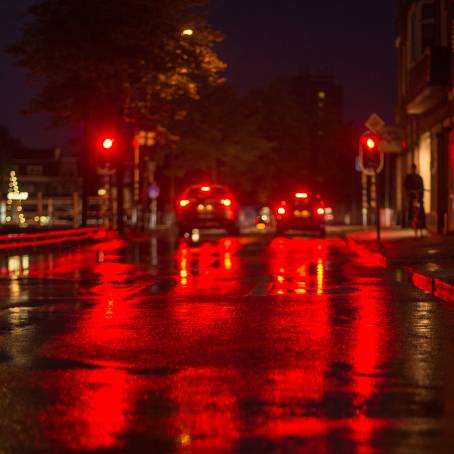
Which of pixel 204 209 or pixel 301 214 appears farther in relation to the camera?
pixel 301 214

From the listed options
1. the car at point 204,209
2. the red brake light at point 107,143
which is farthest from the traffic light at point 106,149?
the car at point 204,209

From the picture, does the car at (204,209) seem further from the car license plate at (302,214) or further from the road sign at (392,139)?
the road sign at (392,139)

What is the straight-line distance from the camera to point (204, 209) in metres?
37.5

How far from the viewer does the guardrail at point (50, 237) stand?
29.2 m

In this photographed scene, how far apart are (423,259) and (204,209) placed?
1693 cm

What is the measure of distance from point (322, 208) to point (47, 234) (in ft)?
36.9

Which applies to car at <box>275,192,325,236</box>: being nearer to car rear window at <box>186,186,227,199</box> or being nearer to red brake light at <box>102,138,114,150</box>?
car rear window at <box>186,186,227,199</box>

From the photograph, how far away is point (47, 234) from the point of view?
104 feet

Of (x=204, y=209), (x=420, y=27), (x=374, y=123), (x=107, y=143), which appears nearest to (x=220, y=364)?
(x=374, y=123)

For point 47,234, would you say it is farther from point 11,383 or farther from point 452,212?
point 11,383

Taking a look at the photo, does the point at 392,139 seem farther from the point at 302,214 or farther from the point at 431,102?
the point at 302,214

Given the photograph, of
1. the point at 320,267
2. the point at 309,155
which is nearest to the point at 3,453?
the point at 320,267

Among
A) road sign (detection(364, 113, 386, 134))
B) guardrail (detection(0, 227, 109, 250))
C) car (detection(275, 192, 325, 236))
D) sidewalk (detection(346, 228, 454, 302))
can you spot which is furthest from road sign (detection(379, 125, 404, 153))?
guardrail (detection(0, 227, 109, 250))

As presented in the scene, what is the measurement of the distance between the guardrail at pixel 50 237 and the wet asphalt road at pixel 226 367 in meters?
12.0
